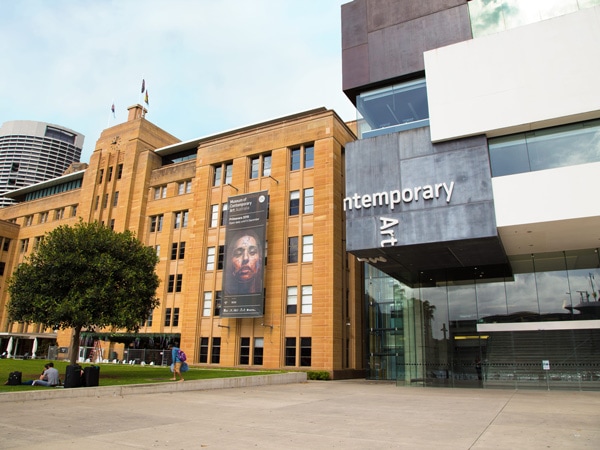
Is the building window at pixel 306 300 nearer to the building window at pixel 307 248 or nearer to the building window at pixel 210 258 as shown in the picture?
the building window at pixel 307 248

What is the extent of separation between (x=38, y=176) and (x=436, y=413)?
202117 millimetres

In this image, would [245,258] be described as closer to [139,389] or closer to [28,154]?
[139,389]

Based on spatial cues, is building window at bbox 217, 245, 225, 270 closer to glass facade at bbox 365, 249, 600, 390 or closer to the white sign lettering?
glass facade at bbox 365, 249, 600, 390

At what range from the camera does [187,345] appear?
128 feet

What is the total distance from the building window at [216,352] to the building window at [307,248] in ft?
33.8

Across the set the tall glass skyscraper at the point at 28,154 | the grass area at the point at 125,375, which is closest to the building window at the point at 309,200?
the grass area at the point at 125,375

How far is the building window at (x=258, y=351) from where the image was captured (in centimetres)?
3569

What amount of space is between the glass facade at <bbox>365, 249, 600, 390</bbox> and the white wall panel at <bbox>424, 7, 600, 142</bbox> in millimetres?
9026

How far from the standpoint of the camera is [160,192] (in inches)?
2064

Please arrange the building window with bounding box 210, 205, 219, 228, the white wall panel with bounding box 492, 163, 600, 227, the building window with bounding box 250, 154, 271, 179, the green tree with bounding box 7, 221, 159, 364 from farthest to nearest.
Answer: the building window with bounding box 210, 205, 219, 228, the building window with bounding box 250, 154, 271, 179, the green tree with bounding box 7, 221, 159, 364, the white wall panel with bounding box 492, 163, 600, 227

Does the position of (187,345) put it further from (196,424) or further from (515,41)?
(515,41)

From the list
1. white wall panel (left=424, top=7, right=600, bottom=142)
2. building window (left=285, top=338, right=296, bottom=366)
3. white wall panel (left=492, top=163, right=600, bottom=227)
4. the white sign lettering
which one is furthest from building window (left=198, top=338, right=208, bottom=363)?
white wall panel (left=492, top=163, right=600, bottom=227)

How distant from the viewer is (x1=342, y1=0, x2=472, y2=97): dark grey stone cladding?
26.8 metres

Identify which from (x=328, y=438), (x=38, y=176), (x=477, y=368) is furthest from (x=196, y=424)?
(x=38, y=176)
